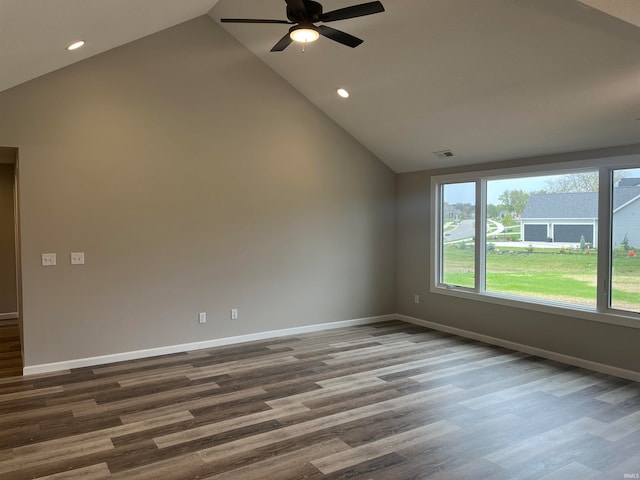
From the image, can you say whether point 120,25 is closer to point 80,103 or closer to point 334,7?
point 80,103

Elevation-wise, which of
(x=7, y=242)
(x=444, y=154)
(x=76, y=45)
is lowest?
(x=7, y=242)

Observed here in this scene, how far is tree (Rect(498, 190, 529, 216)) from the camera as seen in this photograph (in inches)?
220

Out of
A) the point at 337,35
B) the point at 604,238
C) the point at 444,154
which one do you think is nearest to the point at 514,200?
the point at 444,154

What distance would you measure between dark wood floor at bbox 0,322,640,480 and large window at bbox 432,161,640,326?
0.85 metres

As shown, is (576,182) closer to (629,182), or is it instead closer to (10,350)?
(629,182)

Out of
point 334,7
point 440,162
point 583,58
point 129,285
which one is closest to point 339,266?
point 440,162

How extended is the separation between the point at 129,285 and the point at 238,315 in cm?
136

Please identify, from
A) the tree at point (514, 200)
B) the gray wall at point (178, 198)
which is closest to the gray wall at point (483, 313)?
the tree at point (514, 200)

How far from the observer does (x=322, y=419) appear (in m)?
3.62

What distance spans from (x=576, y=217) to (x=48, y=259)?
557 centimetres

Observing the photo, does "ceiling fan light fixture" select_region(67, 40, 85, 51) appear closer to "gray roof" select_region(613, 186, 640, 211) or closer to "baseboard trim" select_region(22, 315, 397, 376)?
"baseboard trim" select_region(22, 315, 397, 376)

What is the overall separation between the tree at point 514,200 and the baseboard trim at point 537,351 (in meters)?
1.60

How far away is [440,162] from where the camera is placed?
248 inches

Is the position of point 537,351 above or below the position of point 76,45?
below
